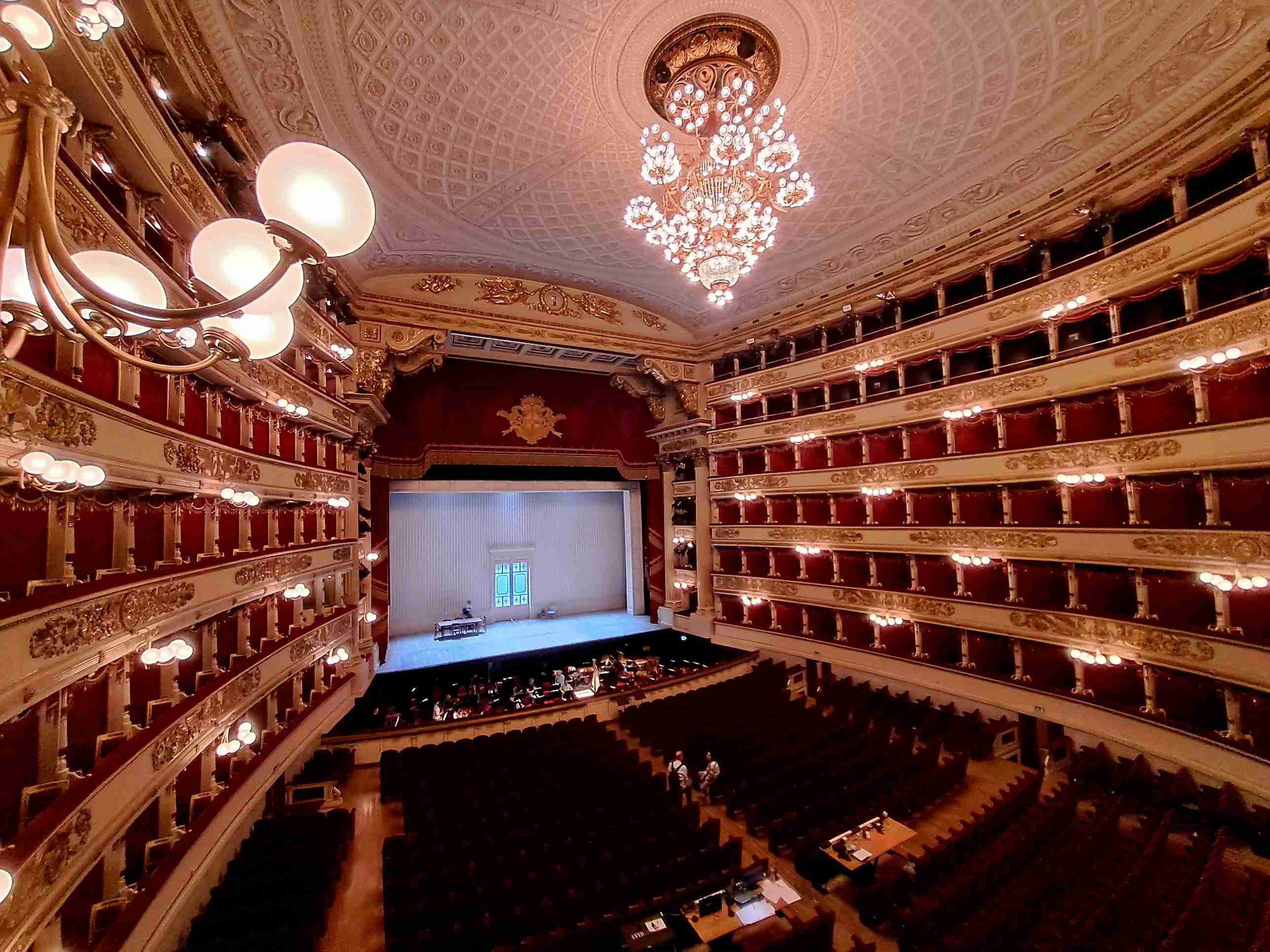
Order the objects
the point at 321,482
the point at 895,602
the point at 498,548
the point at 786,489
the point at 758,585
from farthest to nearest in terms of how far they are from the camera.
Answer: the point at 498,548
the point at 758,585
the point at 786,489
the point at 895,602
the point at 321,482

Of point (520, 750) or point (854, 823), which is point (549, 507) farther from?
point (854, 823)

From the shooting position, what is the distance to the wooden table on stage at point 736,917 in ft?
18.7

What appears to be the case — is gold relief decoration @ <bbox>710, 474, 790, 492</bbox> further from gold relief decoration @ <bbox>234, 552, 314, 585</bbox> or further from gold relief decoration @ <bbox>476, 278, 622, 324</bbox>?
gold relief decoration @ <bbox>234, 552, 314, 585</bbox>

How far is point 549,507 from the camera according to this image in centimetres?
1978

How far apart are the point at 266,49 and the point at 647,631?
15751 mm

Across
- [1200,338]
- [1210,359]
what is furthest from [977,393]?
[1210,359]

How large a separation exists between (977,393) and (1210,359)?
131 inches

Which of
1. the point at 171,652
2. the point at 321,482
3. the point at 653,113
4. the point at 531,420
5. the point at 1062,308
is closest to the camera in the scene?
the point at 171,652

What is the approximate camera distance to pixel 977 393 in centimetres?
1026

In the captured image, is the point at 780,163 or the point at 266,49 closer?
the point at 266,49

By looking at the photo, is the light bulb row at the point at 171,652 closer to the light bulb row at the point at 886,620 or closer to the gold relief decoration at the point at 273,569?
the gold relief decoration at the point at 273,569

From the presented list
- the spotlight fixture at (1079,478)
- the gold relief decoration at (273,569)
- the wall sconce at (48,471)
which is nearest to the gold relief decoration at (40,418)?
the wall sconce at (48,471)

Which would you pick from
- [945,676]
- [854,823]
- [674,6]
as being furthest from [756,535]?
[674,6]

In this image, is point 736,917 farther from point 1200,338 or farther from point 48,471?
point 1200,338
